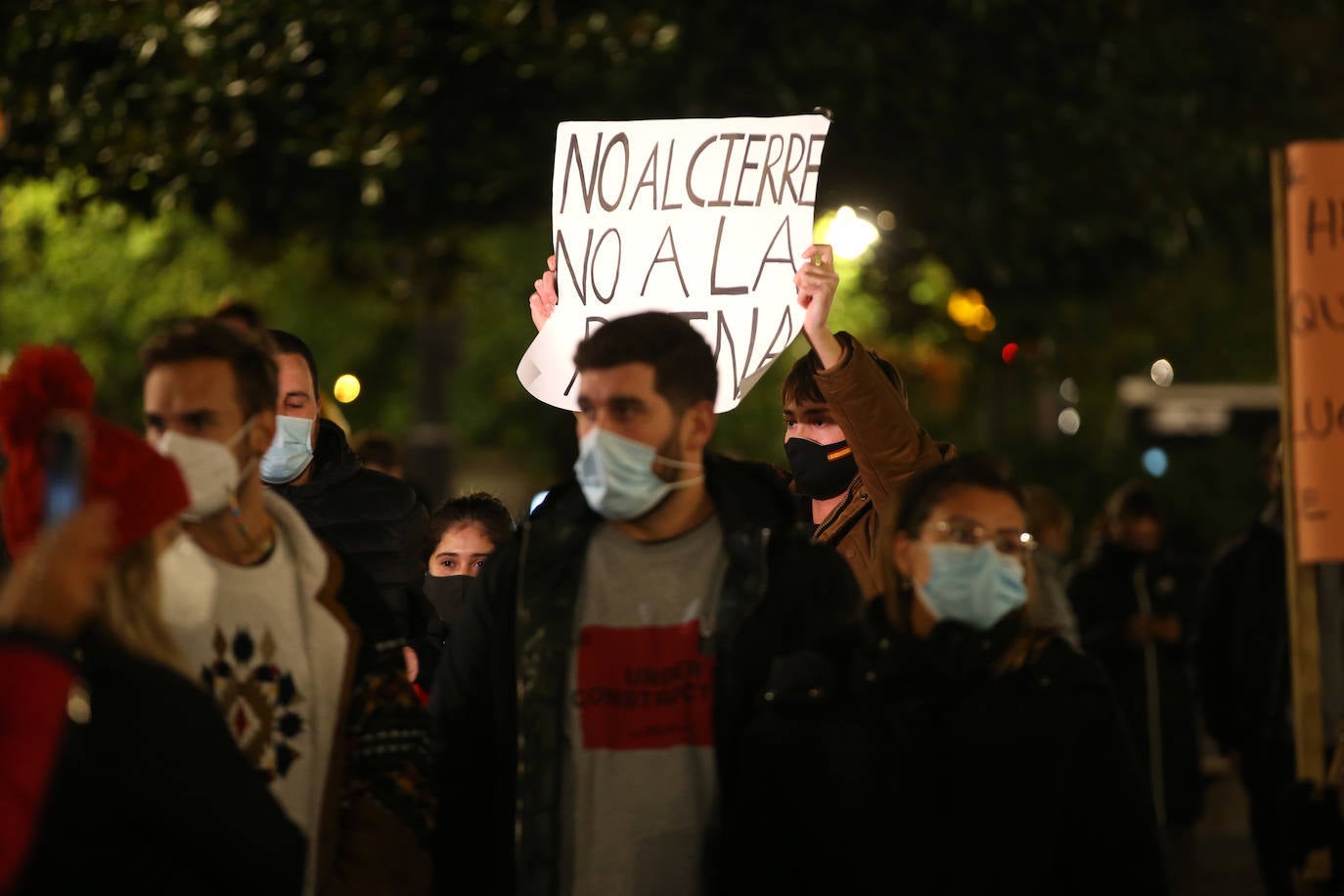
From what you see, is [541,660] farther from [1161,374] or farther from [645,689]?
[1161,374]

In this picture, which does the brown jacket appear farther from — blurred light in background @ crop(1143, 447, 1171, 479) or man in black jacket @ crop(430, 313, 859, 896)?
blurred light in background @ crop(1143, 447, 1171, 479)

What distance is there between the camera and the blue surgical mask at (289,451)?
16.5 ft

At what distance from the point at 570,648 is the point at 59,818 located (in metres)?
1.16

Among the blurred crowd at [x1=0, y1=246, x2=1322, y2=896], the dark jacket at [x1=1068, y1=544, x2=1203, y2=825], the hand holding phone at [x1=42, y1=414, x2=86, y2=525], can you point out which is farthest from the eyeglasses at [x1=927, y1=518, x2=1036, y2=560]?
the dark jacket at [x1=1068, y1=544, x2=1203, y2=825]

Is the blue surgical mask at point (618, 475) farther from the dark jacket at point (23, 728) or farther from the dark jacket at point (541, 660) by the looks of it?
the dark jacket at point (23, 728)

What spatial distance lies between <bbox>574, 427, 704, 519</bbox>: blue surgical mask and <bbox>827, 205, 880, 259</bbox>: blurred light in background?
8.55m

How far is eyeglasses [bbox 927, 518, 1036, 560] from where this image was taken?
3.85 meters

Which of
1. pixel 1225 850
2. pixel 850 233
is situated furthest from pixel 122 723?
pixel 850 233

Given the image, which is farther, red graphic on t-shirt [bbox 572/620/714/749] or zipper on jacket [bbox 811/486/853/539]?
zipper on jacket [bbox 811/486/853/539]

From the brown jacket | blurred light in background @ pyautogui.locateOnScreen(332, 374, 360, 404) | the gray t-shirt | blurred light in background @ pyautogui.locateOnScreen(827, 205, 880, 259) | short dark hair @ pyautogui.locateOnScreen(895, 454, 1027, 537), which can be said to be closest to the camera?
the gray t-shirt

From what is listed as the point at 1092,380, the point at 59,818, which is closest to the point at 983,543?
the point at 59,818

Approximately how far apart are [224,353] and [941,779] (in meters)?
1.49

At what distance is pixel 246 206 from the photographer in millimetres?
12625

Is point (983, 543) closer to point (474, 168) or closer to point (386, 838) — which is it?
point (386, 838)
